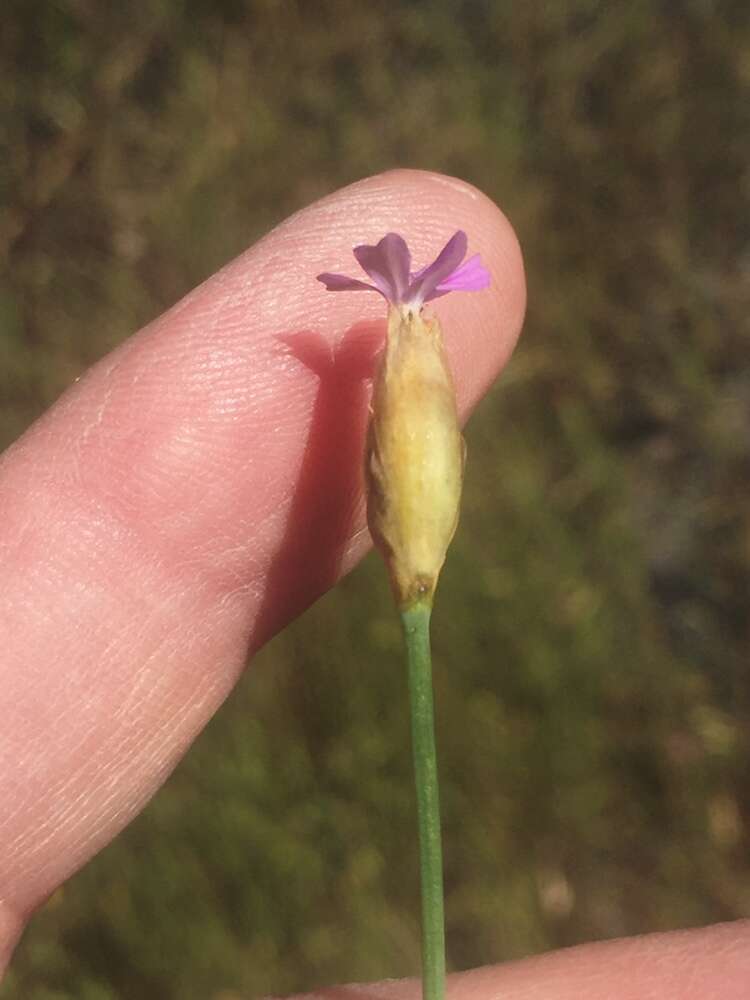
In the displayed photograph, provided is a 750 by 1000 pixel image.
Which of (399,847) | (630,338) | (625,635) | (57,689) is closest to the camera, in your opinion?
(57,689)

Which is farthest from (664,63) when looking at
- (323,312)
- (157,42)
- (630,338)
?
(323,312)

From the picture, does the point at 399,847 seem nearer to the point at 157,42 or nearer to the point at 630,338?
the point at 630,338

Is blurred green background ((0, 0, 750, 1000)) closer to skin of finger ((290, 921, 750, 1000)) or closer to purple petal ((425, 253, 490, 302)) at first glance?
skin of finger ((290, 921, 750, 1000))

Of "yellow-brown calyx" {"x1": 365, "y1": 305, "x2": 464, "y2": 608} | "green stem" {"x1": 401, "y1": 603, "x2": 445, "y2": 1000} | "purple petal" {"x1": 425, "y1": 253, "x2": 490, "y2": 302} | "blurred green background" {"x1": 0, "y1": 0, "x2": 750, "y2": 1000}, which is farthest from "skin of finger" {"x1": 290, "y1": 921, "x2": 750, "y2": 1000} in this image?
"purple petal" {"x1": 425, "y1": 253, "x2": 490, "y2": 302}

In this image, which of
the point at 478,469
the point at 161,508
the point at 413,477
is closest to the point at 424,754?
the point at 413,477

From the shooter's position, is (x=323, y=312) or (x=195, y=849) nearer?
(x=323, y=312)
